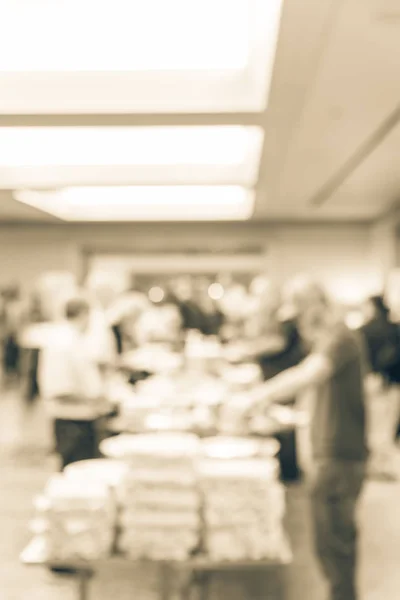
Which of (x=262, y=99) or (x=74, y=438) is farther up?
(x=262, y=99)

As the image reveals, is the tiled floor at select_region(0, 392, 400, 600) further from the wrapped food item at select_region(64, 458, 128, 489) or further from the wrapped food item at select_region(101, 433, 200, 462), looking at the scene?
the wrapped food item at select_region(101, 433, 200, 462)

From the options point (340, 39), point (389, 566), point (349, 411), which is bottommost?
point (389, 566)

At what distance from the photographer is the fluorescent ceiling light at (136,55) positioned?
10.2 ft

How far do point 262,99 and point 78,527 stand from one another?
2.44 metres

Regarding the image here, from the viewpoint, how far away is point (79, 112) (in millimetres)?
3908

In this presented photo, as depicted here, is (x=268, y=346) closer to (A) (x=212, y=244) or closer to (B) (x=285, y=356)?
(B) (x=285, y=356)

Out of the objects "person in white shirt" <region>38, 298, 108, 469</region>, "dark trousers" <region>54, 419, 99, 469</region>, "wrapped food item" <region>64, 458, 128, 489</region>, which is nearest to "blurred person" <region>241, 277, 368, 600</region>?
"wrapped food item" <region>64, 458, 128, 489</region>

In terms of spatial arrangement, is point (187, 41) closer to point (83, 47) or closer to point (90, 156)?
point (83, 47)

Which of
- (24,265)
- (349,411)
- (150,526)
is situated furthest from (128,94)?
(24,265)

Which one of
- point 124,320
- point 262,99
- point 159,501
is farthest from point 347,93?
point 124,320

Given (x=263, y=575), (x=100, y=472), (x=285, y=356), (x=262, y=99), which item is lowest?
(x=263, y=575)

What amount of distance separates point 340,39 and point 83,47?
1.18 meters

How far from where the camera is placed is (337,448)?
303 centimetres

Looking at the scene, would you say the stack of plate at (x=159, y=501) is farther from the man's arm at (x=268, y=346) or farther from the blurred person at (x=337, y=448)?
the man's arm at (x=268, y=346)
